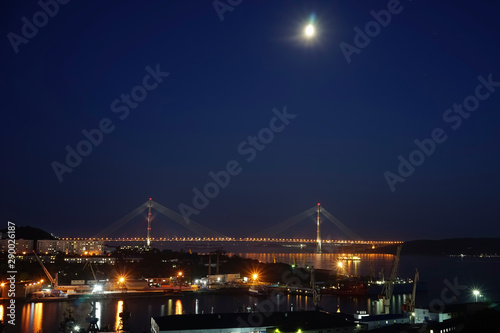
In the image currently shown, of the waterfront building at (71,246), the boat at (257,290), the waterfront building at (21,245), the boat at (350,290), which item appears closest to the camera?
the boat at (257,290)

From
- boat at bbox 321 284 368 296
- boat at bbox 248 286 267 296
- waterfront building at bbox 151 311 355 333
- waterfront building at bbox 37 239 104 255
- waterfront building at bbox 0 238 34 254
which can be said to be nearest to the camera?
waterfront building at bbox 151 311 355 333

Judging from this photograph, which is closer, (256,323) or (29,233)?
(256,323)

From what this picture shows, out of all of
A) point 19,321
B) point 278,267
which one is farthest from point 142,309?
point 278,267

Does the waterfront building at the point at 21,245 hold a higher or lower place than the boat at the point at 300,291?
higher

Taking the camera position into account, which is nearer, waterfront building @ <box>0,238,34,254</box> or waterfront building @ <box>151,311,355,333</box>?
waterfront building @ <box>151,311,355,333</box>

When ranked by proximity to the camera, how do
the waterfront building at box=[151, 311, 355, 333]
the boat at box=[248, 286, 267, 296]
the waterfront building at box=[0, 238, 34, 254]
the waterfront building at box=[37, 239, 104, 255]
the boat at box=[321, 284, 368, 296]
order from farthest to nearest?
the waterfront building at box=[37, 239, 104, 255], the waterfront building at box=[0, 238, 34, 254], the boat at box=[321, 284, 368, 296], the boat at box=[248, 286, 267, 296], the waterfront building at box=[151, 311, 355, 333]

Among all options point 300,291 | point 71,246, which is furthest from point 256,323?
point 71,246

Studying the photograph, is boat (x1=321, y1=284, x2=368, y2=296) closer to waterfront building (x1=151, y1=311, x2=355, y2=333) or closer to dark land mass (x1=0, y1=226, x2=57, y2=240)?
waterfront building (x1=151, y1=311, x2=355, y2=333)

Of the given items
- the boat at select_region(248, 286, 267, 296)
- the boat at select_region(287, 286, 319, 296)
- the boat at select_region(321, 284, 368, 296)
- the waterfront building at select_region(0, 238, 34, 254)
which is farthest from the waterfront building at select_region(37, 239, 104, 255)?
the boat at select_region(321, 284, 368, 296)

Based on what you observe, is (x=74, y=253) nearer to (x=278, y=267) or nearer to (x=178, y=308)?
(x=278, y=267)

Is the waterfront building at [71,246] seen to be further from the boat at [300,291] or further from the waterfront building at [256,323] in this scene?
the waterfront building at [256,323]

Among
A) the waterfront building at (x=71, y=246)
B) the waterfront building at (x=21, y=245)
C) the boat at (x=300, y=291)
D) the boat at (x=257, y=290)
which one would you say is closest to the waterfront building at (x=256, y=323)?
the boat at (x=257, y=290)

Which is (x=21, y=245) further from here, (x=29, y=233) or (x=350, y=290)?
(x=350, y=290)
